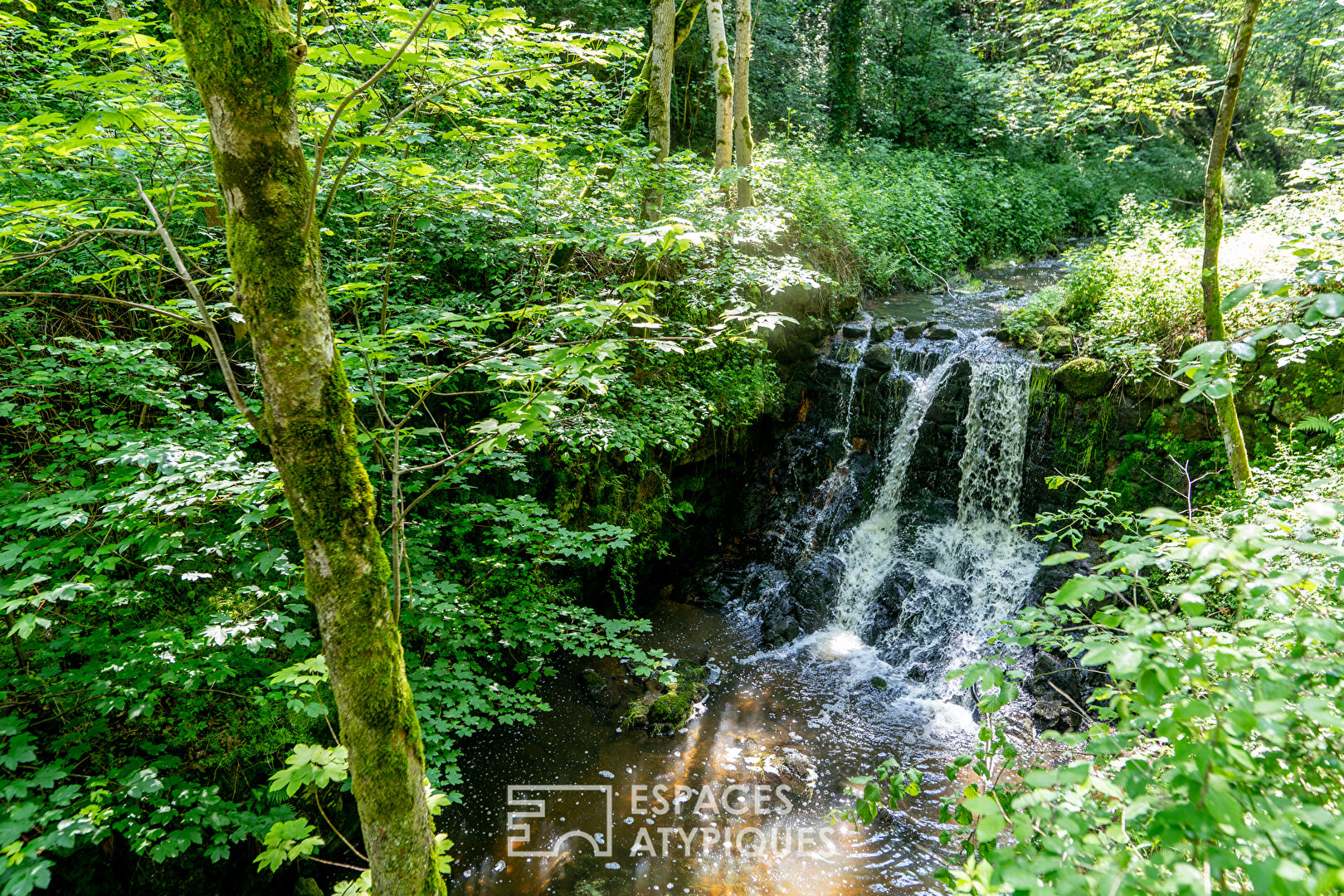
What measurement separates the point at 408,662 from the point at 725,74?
8.37 metres

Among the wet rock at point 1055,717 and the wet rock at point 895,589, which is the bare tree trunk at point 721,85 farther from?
the wet rock at point 1055,717

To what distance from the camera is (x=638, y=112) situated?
27.3 feet

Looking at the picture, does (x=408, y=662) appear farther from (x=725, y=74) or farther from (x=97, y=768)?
(x=725, y=74)

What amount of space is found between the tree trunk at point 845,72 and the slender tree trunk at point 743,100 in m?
8.17

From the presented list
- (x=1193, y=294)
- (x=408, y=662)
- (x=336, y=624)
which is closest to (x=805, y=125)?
(x=1193, y=294)

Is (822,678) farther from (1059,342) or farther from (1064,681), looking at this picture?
(1059,342)

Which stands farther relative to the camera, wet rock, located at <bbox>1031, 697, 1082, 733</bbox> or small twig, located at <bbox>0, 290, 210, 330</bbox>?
wet rock, located at <bbox>1031, 697, 1082, 733</bbox>

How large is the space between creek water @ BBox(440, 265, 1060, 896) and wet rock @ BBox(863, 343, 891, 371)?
8 cm

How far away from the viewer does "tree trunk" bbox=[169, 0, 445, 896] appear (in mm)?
1553

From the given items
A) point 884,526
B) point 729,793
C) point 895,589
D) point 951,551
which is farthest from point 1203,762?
point 884,526

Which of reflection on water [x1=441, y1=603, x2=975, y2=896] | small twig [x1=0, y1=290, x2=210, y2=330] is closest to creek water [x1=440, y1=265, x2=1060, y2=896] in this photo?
reflection on water [x1=441, y1=603, x2=975, y2=896]

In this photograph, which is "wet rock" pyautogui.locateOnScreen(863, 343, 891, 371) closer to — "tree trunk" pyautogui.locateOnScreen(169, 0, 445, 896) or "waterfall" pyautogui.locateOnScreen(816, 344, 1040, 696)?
"waterfall" pyautogui.locateOnScreen(816, 344, 1040, 696)

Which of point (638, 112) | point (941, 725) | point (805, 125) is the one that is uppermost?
point (805, 125)

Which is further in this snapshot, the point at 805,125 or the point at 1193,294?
the point at 805,125
